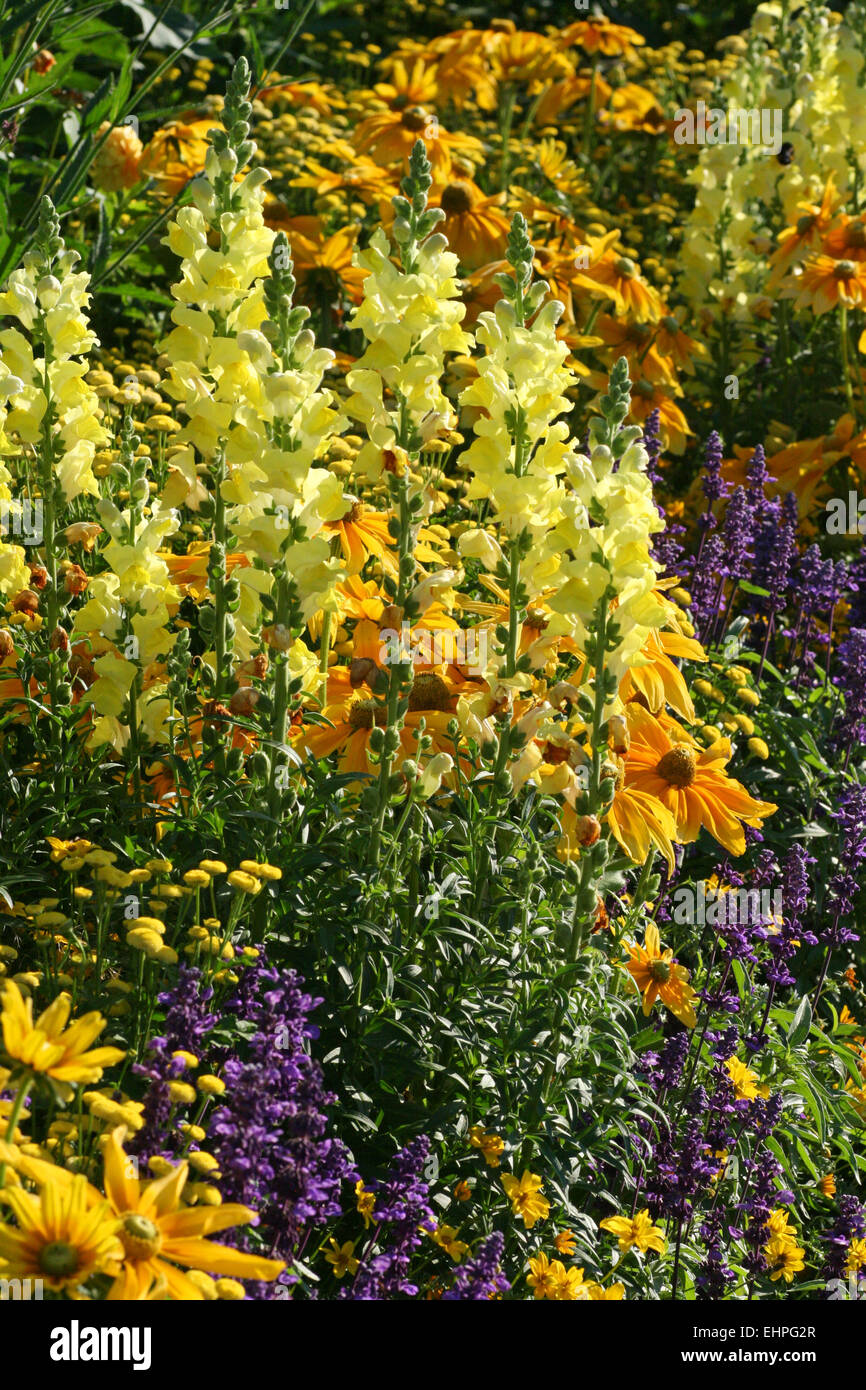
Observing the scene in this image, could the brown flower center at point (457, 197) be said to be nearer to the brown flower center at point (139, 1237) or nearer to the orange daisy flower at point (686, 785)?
the orange daisy flower at point (686, 785)

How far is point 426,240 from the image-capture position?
9.45ft

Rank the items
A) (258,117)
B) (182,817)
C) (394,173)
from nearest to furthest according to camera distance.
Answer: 1. (182,817)
2. (394,173)
3. (258,117)

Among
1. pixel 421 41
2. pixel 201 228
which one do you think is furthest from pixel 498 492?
pixel 421 41

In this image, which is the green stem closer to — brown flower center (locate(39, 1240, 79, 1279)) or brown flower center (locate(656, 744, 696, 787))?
brown flower center (locate(39, 1240, 79, 1279))

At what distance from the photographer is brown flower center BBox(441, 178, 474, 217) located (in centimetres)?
583

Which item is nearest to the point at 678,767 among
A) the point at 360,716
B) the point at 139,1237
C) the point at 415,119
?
the point at 360,716

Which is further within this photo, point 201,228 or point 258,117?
point 258,117

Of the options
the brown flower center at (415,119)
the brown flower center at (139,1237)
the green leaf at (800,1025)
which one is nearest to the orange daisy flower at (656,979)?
the green leaf at (800,1025)

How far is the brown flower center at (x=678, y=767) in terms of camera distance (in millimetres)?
3512

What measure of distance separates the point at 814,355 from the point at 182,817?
4305mm

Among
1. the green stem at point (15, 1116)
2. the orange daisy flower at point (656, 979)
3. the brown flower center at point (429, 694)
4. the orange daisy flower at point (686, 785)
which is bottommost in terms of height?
the green stem at point (15, 1116)

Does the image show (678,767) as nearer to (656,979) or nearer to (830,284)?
(656,979)

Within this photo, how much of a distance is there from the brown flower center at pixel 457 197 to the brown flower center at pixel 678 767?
10.0 ft

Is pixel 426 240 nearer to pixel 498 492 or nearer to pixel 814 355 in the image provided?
pixel 498 492
